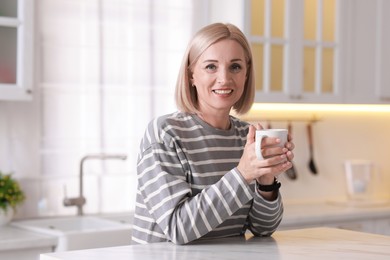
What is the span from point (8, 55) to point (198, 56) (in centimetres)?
138

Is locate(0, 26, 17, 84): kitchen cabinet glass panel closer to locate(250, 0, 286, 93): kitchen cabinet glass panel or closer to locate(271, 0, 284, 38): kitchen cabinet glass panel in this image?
locate(250, 0, 286, 93): kitchen cabinet glass panel

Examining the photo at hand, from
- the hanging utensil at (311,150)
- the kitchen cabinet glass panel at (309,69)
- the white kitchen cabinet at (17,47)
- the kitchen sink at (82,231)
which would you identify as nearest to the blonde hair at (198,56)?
the kitchen sink at (82,231)

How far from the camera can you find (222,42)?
216cm

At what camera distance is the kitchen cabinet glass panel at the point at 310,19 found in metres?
4.19

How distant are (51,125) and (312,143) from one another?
166 cm

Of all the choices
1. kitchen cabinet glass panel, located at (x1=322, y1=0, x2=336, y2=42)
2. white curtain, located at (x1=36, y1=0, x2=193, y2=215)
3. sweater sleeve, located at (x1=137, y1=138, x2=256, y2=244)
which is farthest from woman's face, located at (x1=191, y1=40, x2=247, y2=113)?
kitchen cabinet glass panel, located at (x1=322, y1=0, x2=336, y2=42)

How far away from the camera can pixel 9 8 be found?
130 inches

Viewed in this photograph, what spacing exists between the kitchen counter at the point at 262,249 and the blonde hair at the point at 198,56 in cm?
43

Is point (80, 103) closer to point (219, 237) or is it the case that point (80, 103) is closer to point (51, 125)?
point (51, 125)

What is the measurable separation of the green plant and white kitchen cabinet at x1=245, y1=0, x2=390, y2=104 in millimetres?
1347

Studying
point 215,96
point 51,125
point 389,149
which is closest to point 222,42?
point 215,96

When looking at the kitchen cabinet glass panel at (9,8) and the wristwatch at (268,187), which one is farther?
the kitchen cabinet glass panel at (9,8)

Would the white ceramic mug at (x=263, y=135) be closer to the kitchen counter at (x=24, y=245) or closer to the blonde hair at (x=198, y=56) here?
the blonde hair at (x=198, y=56)

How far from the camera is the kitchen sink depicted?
122 inches
